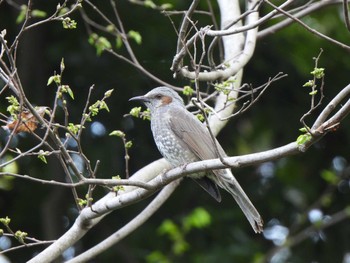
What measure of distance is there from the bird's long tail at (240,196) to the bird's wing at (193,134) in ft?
0.87

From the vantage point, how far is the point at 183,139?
6121mm

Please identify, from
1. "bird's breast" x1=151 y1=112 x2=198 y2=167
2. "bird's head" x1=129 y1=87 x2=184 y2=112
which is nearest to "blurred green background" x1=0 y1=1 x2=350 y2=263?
"bird's head" x1=129 y1=87 x2=184 y2=112

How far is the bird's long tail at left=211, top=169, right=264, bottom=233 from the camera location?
5543 millimetres

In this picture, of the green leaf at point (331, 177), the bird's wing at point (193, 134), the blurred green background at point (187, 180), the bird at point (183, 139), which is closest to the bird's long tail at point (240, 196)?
the bird at point (183, 139)

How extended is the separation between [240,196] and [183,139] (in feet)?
2.29

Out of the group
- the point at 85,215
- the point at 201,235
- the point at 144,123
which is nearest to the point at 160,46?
the point at 144,123

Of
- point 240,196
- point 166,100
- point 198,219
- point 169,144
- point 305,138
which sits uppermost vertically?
point 305,138

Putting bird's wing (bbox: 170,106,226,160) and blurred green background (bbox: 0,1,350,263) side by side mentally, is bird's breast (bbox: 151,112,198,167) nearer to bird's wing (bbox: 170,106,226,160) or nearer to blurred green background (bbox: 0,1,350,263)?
bird's wing (bbox: 170,106,226,160)

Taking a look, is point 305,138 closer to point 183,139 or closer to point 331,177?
point 183,139

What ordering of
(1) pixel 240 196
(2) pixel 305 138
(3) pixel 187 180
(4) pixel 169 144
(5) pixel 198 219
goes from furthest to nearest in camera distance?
(3) pixel 187 180 → (5) pixel 198 219 → (4) pixel 169 144 → (1) pixel 240 196 → (2) pixel 305 138

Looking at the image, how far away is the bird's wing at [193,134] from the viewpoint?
6.09 metres

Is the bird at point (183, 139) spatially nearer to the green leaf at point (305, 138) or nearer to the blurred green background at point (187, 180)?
the green leaf at point (305, 138)

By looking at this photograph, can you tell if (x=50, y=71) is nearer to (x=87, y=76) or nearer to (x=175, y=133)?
(x=87, y=76)

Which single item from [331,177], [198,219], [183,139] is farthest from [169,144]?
[331,177]
